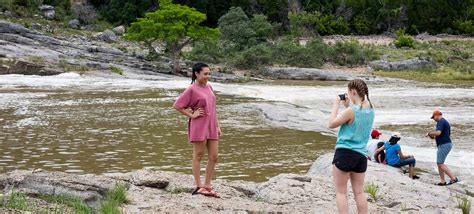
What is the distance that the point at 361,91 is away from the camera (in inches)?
226

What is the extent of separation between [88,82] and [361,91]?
2625 centimetres

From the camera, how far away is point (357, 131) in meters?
5.75

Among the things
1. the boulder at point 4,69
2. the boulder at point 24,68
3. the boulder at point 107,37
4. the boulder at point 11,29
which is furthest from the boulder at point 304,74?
the boulder at point 11,29

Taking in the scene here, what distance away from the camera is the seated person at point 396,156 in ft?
33.8

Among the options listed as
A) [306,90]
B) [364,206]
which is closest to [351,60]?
[306,90]

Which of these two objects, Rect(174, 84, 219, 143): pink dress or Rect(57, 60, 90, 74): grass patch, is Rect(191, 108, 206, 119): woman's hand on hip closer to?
Rect(174, 84, 219, 143): pink dress

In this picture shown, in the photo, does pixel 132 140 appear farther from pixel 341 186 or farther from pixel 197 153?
pixel 341 186

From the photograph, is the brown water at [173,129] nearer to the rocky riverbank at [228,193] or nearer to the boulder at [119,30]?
the rocky riverbank at [228,193]

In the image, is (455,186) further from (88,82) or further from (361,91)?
(88,82)

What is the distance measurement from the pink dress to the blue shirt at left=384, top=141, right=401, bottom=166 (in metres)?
4.88

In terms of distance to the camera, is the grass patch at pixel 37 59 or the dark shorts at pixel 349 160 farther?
the grass patch at pixel 37 59

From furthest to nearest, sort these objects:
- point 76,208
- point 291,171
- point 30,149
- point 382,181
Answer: point 30,149
point 291,171
point 382,181
point 76,208

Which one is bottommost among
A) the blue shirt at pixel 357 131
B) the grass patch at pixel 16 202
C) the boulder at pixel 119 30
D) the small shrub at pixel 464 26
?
the grass patch at pixel 16 202

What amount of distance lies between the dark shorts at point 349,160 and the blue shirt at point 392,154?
492 centimetres
